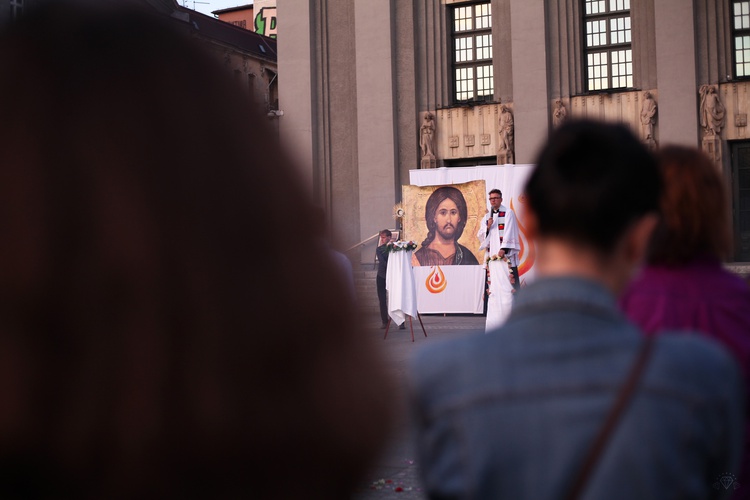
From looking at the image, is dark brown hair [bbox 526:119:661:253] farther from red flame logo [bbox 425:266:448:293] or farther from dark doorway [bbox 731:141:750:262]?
dark doorway [bbox 731:141:750:262]

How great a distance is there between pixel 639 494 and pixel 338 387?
2.74 feet

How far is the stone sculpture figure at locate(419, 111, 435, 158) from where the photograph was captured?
29.5m

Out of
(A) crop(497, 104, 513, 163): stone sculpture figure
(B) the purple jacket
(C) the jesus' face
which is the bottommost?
(B) the purple jacket

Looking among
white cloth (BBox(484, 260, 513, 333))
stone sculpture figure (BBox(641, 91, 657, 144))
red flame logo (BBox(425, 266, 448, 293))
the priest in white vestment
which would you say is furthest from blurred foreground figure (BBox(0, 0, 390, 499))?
stone sculpture figure (BBox(641, 91, 657, 144))

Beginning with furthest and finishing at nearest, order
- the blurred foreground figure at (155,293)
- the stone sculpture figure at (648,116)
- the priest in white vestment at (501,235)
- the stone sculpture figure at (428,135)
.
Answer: the stone sculpture figure at (428,135)
the stone sculpture figure at (648,116)
the priest in white vestment at (501,235)
the blurred foreground figure at (155,293)

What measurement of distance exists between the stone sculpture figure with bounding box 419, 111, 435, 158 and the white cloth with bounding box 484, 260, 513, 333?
1436cm

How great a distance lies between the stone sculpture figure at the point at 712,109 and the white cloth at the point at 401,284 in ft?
40.4

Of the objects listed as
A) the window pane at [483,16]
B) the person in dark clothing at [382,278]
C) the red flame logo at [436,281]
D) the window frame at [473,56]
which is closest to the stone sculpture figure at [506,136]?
the window frame at [473,56]

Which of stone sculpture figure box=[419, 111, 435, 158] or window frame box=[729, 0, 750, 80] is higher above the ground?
window frame box=[729, 0, 750, 80]

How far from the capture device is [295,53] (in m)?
31.7

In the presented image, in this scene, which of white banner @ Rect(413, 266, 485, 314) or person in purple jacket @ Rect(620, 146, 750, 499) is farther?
white banner @ Rect(413, 266, 485, 314)

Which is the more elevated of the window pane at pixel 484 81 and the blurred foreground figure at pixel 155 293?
the window pane at pixel 484 81

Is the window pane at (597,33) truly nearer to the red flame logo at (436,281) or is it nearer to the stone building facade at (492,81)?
the stone building facade at (492,81)

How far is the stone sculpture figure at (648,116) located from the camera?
88.7 ft
